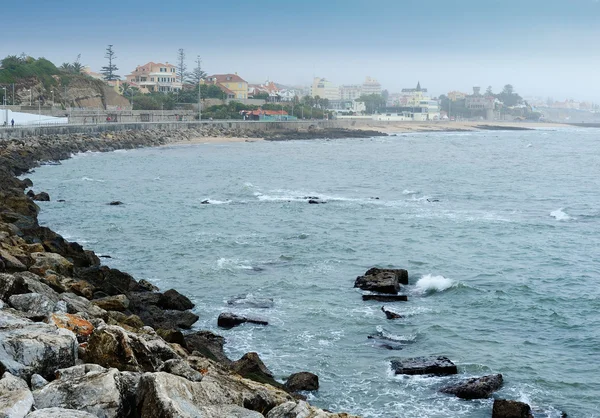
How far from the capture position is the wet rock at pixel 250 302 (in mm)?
19250

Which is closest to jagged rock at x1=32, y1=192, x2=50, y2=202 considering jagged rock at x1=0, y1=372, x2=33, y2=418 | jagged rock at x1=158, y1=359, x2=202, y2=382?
jagged rock at x1=158, y1=359, x2=202, y2=382

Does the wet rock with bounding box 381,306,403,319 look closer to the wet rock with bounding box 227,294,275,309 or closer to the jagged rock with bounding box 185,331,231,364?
the wet rock with bounding box 227,294,275,309

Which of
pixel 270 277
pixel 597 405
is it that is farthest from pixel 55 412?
pixel 270 277

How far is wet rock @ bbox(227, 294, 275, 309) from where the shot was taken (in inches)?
758

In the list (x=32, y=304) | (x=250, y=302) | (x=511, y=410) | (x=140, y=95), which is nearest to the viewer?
(x=32, y=304)

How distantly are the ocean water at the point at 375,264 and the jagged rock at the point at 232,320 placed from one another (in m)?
0.31

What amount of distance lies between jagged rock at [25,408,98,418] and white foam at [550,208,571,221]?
30715 mm

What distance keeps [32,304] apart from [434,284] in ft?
41.4

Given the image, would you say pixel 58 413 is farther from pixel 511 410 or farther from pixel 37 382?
pixel 511 410

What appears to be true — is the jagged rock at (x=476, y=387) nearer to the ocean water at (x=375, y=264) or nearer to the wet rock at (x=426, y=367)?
the ocean water at (x=375, y=264)

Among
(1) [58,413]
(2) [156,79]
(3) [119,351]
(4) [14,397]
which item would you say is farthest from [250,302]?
(2) [156,79]

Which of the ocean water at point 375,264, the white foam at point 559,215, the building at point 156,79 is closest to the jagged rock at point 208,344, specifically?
the ocean water at point 375,264

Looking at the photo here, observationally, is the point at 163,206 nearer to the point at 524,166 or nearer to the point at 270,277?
the point at 270,277

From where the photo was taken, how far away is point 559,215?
Result: 117ft
